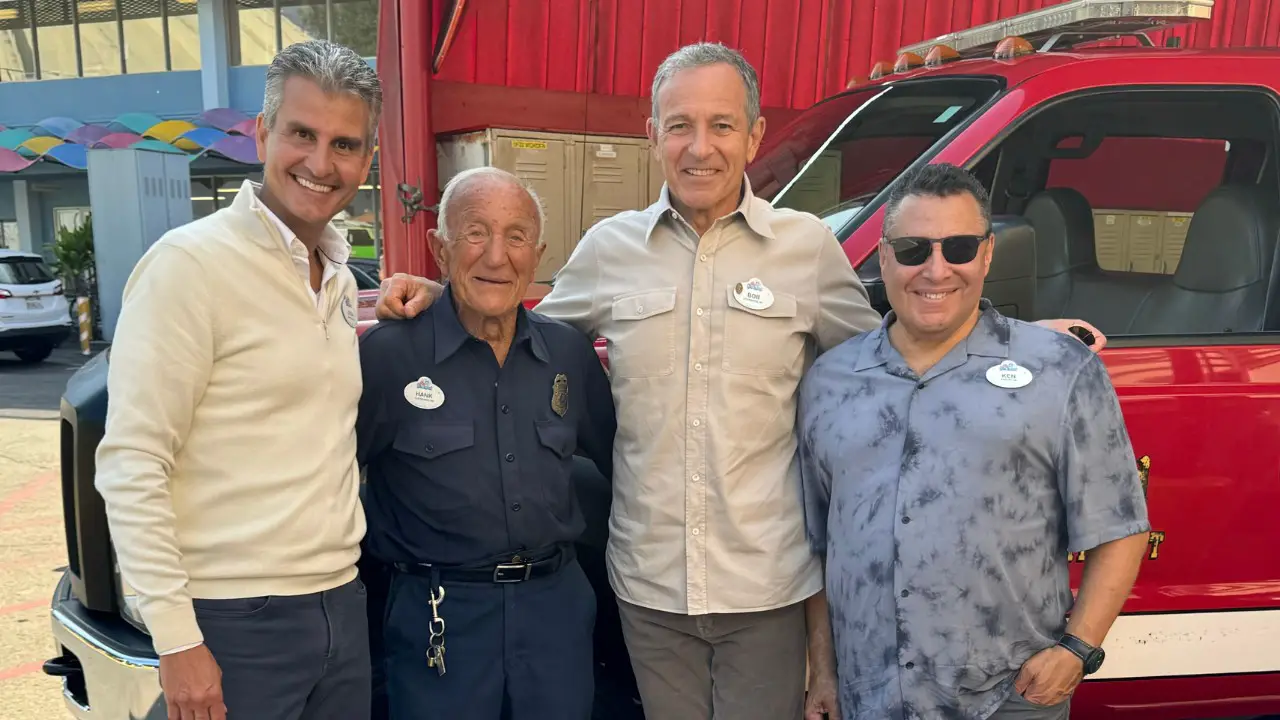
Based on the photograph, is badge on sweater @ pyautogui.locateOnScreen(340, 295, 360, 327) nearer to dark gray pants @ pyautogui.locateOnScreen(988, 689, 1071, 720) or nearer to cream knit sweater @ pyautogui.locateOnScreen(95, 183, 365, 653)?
cream knit sweater @ pyautogui.locateOnScreen(95, 183, 365, 653)

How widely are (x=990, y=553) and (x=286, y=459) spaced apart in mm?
1273

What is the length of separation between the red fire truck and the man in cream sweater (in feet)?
1.45

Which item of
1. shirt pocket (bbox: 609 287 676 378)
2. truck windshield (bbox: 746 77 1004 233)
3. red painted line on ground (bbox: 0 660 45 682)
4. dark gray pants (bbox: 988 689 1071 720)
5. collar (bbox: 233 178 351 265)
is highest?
truck windshield (bbox: 746 77 1004 233)

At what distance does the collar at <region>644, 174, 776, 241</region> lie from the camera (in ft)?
6.40

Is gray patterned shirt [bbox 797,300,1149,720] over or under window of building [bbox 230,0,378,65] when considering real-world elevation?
under

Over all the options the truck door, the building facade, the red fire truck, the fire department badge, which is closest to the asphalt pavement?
the red fire truck

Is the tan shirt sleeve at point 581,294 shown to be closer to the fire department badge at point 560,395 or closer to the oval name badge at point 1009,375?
the fire department badge at point 560,395

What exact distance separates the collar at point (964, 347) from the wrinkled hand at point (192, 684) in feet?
4.20

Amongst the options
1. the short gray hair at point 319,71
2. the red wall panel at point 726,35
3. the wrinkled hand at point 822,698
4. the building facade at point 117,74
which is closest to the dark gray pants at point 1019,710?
the wrinkled hand at point 822,698

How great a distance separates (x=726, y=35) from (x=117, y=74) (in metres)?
19.0

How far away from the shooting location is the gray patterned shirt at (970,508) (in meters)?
1.66

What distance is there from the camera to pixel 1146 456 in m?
2.13

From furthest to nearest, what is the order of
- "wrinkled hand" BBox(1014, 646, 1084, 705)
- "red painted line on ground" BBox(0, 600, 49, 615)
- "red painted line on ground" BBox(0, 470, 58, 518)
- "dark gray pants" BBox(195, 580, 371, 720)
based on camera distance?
"red painted line on ground" BBox(0, 470, 58, 518)
"red painted line on ground" BBox(0, 600, 49, 615)
"wrinkled hand" BBox(1014, 646, 1084, 705)
"dark gray pants" BBox(195, 580, 371, 720)

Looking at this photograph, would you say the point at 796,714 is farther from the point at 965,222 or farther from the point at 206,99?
the point at 206,99
